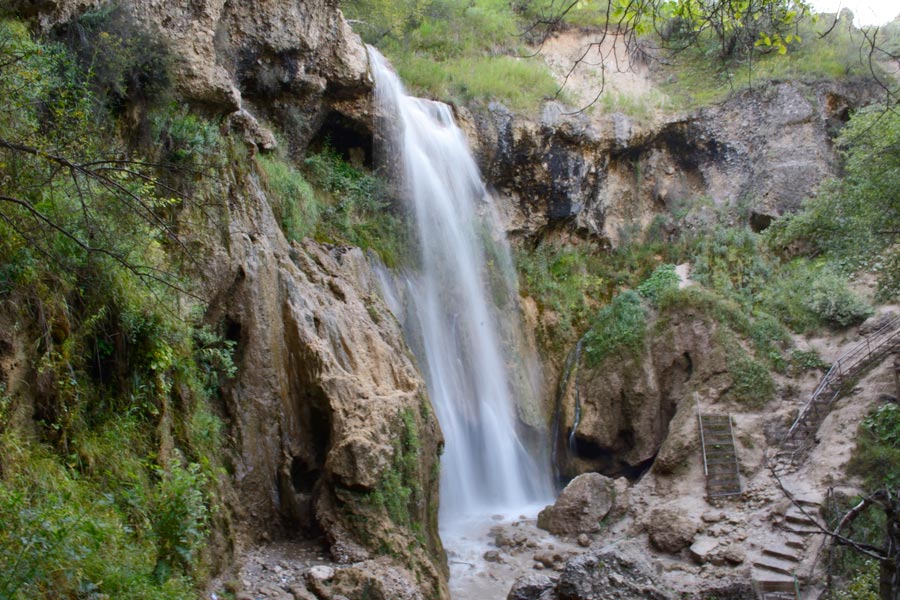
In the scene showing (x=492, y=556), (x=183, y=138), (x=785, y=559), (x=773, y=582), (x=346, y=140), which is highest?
(x=346, y=140)

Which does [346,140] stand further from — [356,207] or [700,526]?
[700,526]

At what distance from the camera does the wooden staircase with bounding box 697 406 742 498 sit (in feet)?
45.7

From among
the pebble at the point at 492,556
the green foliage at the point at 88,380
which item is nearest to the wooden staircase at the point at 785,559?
the pebble at the point at 492,556

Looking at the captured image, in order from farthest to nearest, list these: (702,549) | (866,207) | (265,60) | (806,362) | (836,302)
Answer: (836,302) < (806,362) < (265,60) < (866,207) < (702,549)

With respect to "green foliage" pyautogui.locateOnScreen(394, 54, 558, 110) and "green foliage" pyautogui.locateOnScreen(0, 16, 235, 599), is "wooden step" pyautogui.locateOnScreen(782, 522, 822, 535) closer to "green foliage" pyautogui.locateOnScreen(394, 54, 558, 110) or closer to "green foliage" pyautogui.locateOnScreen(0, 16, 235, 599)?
"green foliage" pyautogui.locateOnScreen(0, 16, 235, 599)

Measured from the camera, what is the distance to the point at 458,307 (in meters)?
17.7

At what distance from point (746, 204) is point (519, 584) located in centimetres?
1623

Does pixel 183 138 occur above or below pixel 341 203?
below

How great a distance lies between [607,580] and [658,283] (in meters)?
11.8

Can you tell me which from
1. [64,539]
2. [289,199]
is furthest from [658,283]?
[64,539]

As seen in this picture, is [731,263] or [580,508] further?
[731,263]

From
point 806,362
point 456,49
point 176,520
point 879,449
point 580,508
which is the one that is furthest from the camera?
point 456,49

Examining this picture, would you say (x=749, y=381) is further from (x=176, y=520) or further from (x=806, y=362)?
(x=176, y=520)

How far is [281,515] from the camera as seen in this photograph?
9.16 metres
